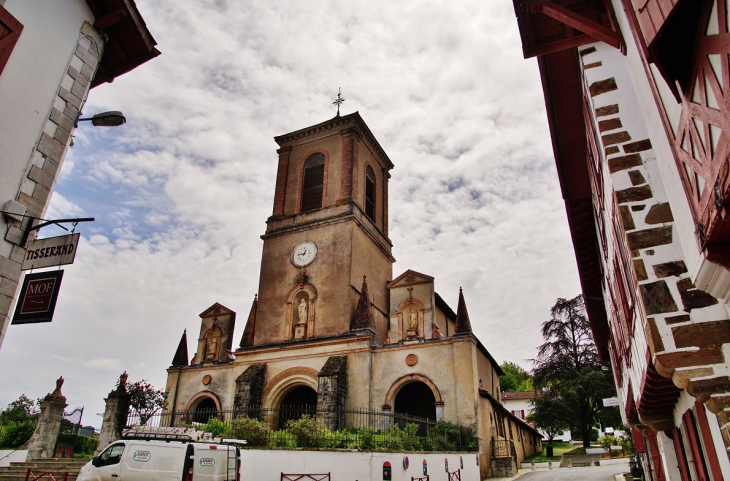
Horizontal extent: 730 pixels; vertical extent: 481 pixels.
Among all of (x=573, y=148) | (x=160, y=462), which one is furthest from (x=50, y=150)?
(x=573, y=148)

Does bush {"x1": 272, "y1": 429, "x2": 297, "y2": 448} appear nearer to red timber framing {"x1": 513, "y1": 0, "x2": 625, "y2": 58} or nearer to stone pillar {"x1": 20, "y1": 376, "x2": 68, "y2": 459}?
stone pillar {"x1": 20, "y1": 376, "x2": 68, "y2": 459}

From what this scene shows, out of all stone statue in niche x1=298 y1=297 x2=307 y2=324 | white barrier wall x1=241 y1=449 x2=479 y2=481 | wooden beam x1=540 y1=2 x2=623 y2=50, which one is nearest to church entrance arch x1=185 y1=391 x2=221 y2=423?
stone statue in niche x1=298 y1=297 x2=307 y2=324

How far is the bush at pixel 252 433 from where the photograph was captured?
15602 mm

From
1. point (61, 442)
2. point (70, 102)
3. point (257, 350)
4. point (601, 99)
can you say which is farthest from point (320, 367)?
point (601, 99)

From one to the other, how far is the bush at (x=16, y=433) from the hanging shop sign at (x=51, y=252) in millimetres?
21865

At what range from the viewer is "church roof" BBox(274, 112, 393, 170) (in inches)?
1152

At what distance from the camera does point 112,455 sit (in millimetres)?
11547

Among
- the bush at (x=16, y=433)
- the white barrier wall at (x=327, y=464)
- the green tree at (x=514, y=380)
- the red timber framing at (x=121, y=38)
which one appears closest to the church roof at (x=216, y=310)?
the bush at (x=16, y=433)

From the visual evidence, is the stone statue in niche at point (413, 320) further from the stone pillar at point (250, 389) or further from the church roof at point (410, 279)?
the stone pillar at point (250, 389)

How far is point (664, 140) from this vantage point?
4848 mm

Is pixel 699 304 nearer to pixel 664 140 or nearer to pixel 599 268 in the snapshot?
pixel 664 140

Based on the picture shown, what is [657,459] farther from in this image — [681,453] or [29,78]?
[29,78]

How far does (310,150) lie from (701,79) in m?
27.7

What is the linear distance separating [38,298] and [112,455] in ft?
21.0
